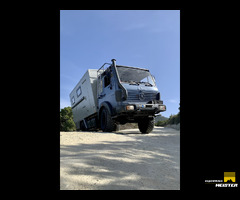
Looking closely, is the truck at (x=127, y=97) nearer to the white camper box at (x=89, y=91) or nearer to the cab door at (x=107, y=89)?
the cab door at (x=107, y=89)

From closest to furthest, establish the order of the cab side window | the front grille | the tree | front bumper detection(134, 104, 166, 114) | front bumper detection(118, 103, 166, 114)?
front bumper detection(118, 103, 166, 114), front bumper detection(134, 104, 166, 114), the front grille, the cab side window, the tree

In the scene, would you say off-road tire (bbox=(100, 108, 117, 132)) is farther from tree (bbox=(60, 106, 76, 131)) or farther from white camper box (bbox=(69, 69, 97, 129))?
tree (bbox=(60, 106, 76, 131))

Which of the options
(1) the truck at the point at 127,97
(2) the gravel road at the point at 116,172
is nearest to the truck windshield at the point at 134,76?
(1) the truck at the point at 127,97

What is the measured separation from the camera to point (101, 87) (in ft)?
25.5

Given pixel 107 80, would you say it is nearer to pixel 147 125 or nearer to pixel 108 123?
pixel 108 123

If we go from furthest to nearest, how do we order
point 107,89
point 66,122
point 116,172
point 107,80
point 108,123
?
point 66,122
point 107,80
point 107,89
point 108,123
point 116,172

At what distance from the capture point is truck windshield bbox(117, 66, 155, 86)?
21.9ft

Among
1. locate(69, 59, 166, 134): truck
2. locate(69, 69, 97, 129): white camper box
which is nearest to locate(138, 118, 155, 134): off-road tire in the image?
locate(69, 59, 166, 134): truck

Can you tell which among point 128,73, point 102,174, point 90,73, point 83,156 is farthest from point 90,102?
point 102,174

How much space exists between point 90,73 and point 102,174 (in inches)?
290

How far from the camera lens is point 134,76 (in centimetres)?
699

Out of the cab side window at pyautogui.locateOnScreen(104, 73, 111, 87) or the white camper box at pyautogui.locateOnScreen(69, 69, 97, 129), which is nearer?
the cab side window at pyautogui.locateOnScreen(104, 73, 111, 87)

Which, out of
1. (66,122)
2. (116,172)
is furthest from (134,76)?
(66,122)
